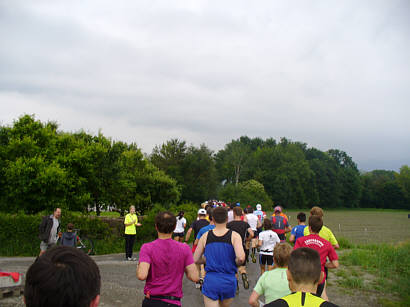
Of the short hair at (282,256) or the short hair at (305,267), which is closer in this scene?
the short hair at (305,267)

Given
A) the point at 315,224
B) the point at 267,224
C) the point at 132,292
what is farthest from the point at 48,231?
the point at 315,224

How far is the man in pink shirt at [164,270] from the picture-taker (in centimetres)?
381

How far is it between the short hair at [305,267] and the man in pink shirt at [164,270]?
167 cm

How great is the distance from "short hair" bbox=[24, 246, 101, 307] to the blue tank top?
3.22 meters

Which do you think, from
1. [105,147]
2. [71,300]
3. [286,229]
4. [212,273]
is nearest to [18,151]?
[105,147]

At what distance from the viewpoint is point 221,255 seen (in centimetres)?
468

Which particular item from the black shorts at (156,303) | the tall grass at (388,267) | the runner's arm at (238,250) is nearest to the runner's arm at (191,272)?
the black shorts at (156,303)

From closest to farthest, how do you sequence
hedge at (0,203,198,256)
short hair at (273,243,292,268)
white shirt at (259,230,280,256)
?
short hair at (273,243,292,268)
white shirt at (259,230,280,256)
hedge at (0,203,198,256)

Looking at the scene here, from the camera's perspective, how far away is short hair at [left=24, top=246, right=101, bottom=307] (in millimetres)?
1524

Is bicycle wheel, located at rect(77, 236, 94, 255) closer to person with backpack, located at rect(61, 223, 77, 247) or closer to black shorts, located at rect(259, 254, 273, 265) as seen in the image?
person with backpack, located at rect(61, 223, 77, 247)

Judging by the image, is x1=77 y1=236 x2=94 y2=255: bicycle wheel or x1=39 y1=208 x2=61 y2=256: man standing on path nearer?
x1=39 y1=208 x2=61 y2=256: man standing on path

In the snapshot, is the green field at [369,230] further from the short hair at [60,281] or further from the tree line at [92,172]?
the short hair at [60,281]

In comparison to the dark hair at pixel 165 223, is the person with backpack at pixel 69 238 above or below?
below

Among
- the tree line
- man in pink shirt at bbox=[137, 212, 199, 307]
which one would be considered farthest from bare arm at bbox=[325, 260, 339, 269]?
the tree line
